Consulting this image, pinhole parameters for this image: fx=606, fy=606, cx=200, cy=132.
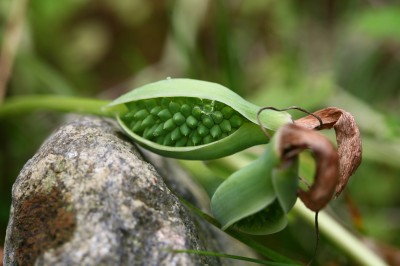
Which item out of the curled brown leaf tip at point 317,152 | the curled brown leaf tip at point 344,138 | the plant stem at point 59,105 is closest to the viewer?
the curled brown leaf tip at point 317,152

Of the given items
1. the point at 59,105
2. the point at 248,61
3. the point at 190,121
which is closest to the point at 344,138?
the point at 190,121

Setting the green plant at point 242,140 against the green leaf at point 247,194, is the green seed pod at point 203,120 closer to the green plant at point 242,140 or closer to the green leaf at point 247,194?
the green plant at point 242,140

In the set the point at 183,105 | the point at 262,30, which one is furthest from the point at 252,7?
the point at 183,105

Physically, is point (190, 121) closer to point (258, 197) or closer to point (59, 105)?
point (258, 197)

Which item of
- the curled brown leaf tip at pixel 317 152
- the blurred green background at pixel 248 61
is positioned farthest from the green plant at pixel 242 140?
the blurred green background at pixel 248 61

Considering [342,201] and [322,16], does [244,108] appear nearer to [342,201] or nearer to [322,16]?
[342,201]

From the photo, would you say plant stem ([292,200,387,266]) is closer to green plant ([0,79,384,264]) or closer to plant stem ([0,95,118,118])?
green plant ([0,79,384,264])
